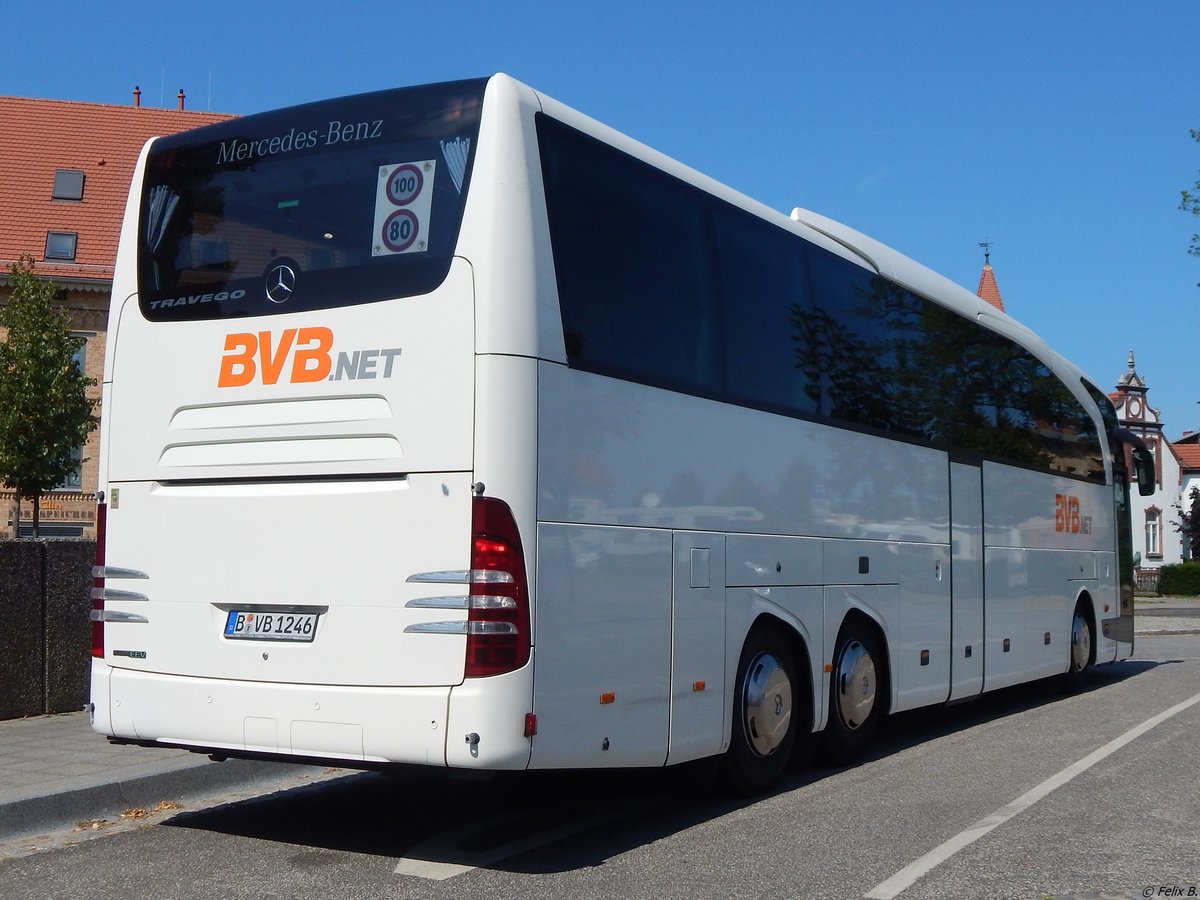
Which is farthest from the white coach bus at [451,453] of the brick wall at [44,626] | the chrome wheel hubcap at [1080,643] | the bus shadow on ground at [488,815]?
the chrome wheel hubcap at [1080,643]

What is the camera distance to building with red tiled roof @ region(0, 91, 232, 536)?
41.8 meters

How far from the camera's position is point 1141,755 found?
1016cm

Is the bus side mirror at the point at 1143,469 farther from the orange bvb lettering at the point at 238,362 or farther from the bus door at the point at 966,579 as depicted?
the orange bvb lettering at the point at 238,362

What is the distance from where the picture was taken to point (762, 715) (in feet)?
27.6

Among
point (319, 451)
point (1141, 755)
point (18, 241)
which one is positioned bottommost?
point (1141, 755)

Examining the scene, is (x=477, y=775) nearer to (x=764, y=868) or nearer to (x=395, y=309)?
(x=764, y=868)

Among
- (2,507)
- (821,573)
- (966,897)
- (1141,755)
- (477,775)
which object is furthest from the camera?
(2,507)

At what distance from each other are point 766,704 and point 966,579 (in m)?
4.11

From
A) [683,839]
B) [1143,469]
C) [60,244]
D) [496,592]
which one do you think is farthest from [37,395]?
[496,592]

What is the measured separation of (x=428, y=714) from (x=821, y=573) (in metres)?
3.77

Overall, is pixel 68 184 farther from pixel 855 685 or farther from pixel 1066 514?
pixel 855 685

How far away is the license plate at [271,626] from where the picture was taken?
670cm

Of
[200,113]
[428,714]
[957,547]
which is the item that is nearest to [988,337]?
[957,547]

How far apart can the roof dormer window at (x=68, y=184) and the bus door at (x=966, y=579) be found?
39.0 metres
